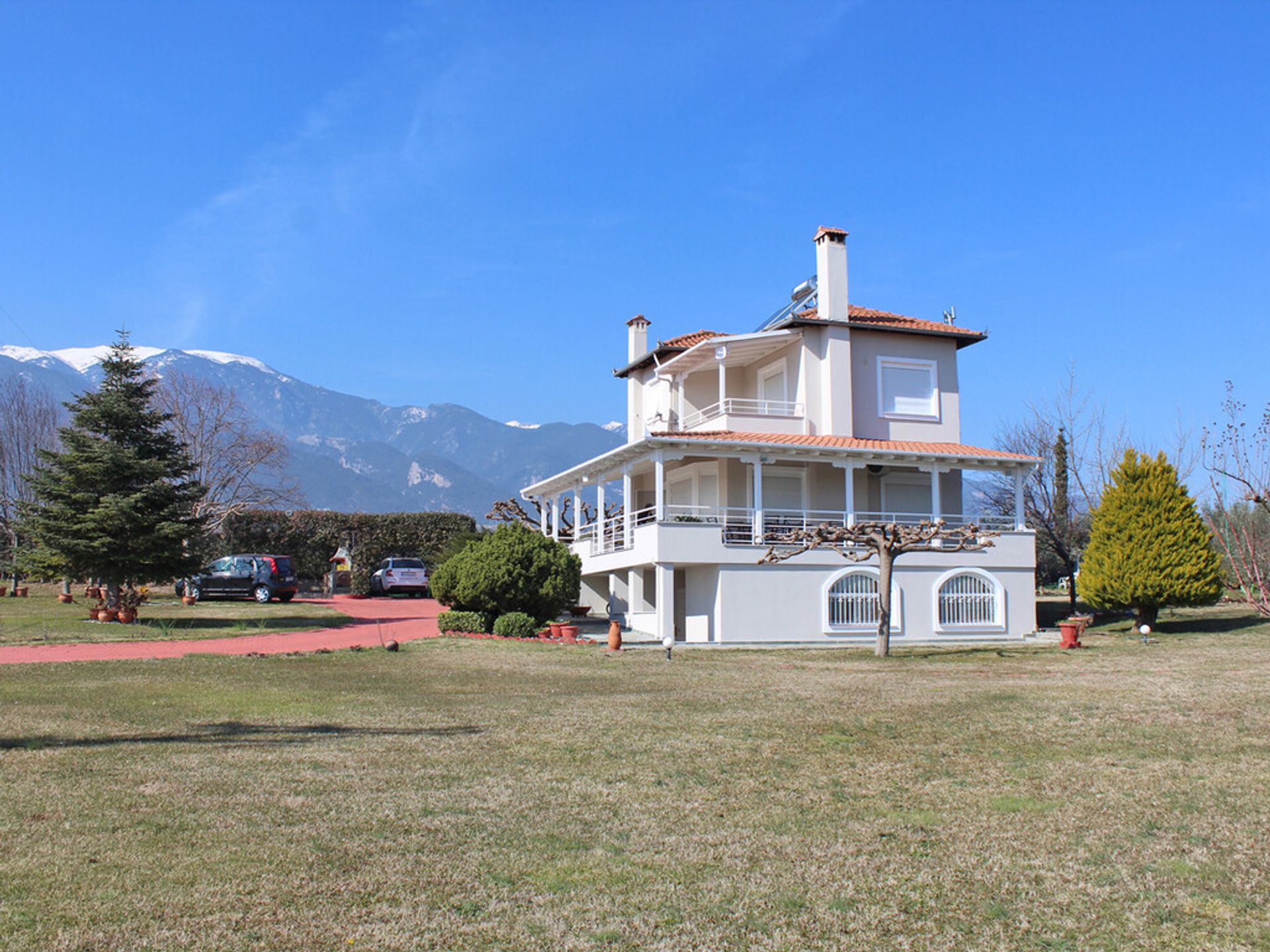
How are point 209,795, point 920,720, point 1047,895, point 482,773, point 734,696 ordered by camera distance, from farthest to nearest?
point 734,696, point 920,720, point 482,773, point 209,795, point 1047,895

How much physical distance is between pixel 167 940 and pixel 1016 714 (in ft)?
30.7

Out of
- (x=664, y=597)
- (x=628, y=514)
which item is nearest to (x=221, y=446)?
(x=628, y=514)

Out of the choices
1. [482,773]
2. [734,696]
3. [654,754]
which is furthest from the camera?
[734,696]

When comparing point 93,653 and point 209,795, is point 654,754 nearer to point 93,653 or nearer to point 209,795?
point 209,795

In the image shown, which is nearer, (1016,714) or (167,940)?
(167,940)

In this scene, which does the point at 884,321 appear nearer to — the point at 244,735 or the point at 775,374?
the point at 775,374

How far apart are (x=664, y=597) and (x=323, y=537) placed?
910 inches

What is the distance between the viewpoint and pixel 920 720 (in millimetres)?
11273

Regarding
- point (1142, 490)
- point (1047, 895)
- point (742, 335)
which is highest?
point (742, 335)

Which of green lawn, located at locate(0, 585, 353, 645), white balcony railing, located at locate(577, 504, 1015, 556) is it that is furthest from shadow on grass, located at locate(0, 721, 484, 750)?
white balcony railing, located at locate(577, 504, 1015, 556)

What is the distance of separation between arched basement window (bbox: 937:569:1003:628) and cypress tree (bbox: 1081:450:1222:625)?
2.60 metres

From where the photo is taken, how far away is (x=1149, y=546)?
27078mm

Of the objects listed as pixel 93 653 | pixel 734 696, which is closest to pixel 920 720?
pixel 734 696

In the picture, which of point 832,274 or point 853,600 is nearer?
point 853,600
